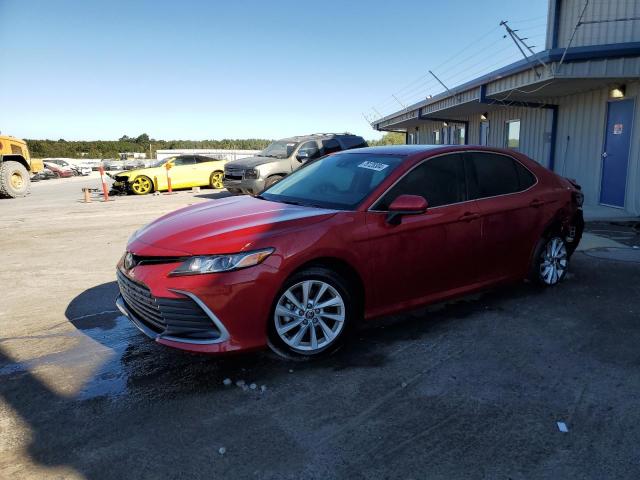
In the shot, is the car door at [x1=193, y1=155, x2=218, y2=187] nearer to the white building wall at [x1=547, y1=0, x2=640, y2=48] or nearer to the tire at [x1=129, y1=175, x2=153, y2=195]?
the tire at [x1=129, y1=175, x2=153, y2=195]

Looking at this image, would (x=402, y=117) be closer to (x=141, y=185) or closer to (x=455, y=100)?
(x=455, y=100)

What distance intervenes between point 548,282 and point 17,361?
5.03 m

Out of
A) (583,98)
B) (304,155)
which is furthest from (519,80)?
(304,155)

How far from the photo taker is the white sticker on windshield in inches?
171

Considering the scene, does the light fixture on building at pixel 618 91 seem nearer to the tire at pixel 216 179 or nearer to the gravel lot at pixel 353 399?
the gravel lot at pixel 353 399

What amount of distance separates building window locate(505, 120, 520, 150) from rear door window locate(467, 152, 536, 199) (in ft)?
39.0

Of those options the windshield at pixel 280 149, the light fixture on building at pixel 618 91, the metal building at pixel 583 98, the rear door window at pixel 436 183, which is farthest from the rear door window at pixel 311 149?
the rear door window at pixel 436 183

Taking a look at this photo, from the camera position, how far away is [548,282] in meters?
5.38

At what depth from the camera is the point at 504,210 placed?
15.5 feet

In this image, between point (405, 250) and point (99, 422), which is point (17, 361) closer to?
point (99, 422)

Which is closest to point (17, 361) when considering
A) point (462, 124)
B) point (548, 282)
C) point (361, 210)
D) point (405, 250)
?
point (361, 210)

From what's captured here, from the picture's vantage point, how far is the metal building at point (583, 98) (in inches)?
395

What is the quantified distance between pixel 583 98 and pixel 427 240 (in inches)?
412

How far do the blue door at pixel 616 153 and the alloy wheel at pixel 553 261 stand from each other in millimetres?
6777
